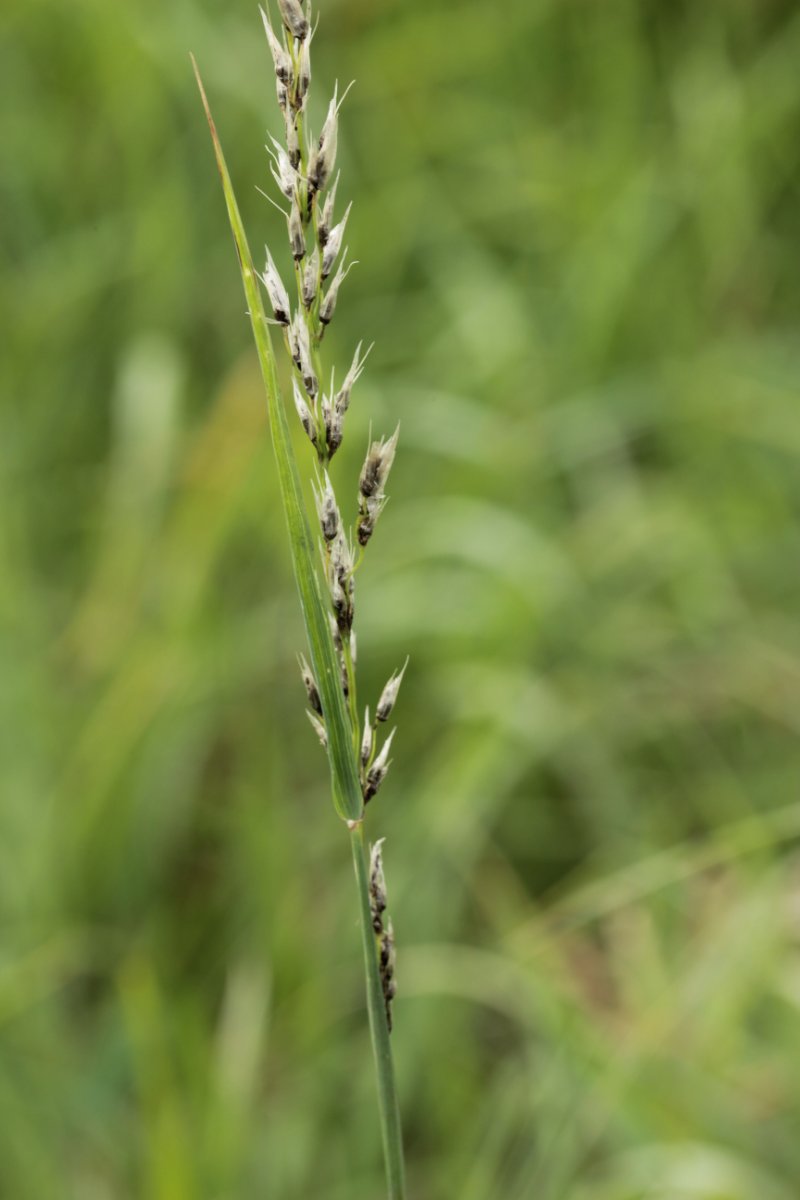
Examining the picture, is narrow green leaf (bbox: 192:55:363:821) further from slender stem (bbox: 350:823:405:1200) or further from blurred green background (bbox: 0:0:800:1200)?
blurred green background (bbox: 0:0:800:1200)

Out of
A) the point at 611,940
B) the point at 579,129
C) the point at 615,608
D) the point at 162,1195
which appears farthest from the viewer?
the point at 579,129

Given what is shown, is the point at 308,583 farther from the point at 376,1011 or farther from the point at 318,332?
the point at 376,1011

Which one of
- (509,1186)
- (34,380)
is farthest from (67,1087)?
(34,380)

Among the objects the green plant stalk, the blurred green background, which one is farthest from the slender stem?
the blurred green background

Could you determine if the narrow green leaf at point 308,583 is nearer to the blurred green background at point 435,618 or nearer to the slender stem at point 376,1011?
the slender stem at point 376,1011

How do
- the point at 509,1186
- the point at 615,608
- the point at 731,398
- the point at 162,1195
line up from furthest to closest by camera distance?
the point at 731,398 < the point at 615,608 < the point at 509,1186 < the point at 162,1195

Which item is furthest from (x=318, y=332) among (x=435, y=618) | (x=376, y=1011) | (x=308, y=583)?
(x=435, y=618)

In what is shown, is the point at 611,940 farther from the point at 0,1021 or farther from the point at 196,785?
the point at 0,1021

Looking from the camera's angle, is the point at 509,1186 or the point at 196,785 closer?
the point at 509,1186
